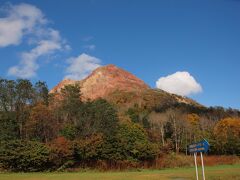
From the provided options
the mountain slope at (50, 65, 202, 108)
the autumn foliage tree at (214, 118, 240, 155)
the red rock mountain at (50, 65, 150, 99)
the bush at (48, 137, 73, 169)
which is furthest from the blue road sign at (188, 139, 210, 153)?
the red rock mountain at (50, 65, 150, 99)

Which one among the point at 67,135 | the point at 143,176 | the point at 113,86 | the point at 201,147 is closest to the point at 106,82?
the point at 113,86

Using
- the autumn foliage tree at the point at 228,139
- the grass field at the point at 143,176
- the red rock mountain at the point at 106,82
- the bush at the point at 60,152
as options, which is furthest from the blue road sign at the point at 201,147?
the red rock mountain at the point at 106,82

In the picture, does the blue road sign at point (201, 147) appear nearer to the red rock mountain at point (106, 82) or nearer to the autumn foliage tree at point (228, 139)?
the autumn foliage tree at point (228, 139)

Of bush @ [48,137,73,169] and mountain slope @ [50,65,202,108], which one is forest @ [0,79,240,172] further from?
mountain slope @ [50,65,202,108]

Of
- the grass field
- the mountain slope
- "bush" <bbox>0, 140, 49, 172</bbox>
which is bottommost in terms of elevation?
the grass field

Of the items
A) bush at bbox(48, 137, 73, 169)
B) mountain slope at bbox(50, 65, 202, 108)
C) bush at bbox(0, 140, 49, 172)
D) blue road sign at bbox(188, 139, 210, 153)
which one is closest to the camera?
blue road sign at bbox(188, 139, 210, 153)

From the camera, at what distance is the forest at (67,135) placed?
42.1m

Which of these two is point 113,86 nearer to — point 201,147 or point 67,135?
point 67,135

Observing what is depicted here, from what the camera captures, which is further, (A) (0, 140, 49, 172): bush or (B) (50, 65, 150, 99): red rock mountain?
(B) (50, 65, 150, 99): red rock mountain

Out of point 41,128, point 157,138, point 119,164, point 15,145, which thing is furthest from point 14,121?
point 157,138

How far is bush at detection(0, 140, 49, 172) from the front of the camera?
4081 cm

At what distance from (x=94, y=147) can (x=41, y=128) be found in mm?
10309

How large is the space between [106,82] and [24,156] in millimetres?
133880

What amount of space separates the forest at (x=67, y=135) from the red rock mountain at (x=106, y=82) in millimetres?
99880
